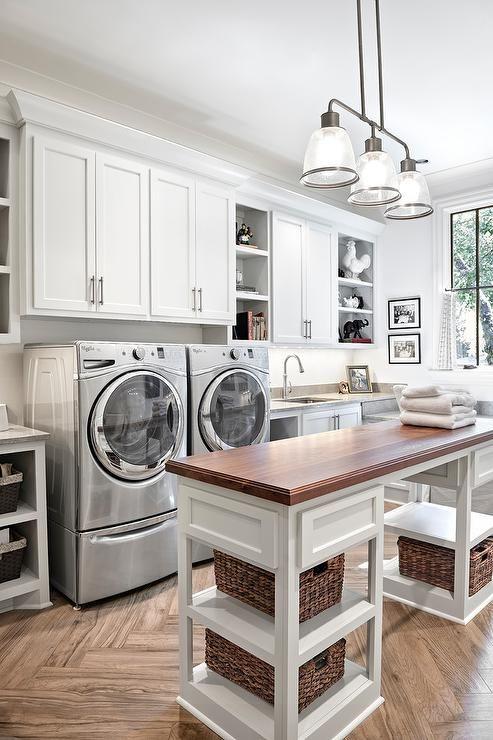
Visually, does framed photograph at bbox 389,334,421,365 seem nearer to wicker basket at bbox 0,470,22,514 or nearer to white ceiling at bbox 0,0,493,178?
white ceiling at bbox 0,0,493,178

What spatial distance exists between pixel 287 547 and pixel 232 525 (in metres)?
0.22

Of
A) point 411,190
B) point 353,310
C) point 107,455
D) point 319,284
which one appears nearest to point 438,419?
point 411,190

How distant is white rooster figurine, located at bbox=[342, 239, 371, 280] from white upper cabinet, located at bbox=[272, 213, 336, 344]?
426 mm

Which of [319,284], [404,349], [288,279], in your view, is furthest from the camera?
[404,349]

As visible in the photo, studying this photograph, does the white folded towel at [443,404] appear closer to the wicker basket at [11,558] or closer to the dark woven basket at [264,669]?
the dark woven basket at [264,669]

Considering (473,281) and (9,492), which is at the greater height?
(473,281)

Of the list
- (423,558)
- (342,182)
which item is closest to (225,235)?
(342,182)

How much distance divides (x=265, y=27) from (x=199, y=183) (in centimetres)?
104

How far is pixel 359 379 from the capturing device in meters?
5.23

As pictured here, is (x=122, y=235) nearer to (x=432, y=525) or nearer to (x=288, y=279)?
(x=288, y=279)

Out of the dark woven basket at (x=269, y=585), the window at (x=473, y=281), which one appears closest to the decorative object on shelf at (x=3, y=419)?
the dark woven basket at (x=269, y=585)

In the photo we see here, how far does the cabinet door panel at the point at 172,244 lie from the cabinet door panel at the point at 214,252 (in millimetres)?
62

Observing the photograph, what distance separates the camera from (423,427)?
2.49m

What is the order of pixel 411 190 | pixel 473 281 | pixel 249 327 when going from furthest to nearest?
pixel 473 281, pixel 249 327, pixel 411 190
